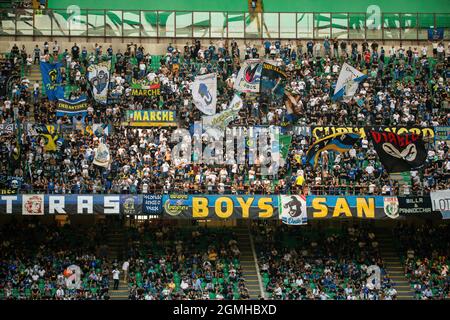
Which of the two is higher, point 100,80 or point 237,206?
point 100,80

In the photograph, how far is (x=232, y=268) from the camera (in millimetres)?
43000

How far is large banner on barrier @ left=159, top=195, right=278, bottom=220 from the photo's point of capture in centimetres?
4322

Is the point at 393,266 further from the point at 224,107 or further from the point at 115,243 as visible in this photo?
the point at 115,243

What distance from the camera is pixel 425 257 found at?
45188mm

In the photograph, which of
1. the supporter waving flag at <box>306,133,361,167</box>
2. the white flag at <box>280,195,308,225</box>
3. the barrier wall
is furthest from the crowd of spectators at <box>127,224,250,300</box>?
the supporter waving flag at <box>306,133,361,167</box>

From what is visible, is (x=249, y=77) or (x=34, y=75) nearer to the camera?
(x=249, y=77)

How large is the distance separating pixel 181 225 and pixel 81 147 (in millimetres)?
7402

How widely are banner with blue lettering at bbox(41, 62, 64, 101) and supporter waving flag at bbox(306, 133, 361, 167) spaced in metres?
16.1

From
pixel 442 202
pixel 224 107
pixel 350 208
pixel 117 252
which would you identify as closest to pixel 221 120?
pixel 224 107

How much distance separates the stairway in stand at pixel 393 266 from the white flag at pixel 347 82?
376 inches

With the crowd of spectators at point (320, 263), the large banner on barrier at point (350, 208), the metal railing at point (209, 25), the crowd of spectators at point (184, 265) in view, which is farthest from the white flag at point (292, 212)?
the metal railing at point (209, 25)

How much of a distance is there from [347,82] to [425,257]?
12.7 m

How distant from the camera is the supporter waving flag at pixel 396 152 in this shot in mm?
41375

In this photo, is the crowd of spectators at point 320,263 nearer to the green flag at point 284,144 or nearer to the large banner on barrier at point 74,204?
the green flag at point 284,144
